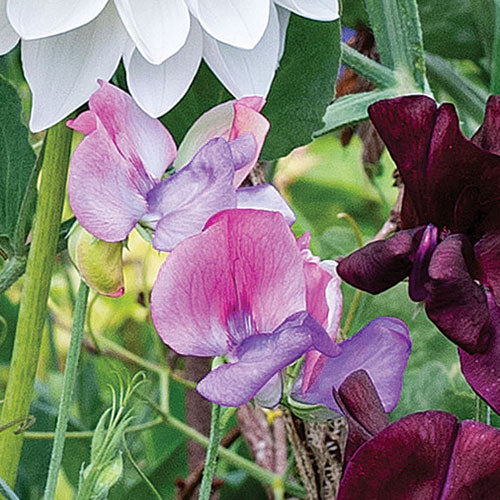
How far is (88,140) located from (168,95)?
4cm

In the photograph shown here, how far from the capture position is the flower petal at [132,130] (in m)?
0.32

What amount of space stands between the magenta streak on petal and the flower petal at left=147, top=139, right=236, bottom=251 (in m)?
0.06

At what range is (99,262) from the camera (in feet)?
1.08

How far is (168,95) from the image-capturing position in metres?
0.34

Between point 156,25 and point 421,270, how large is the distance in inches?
4.1

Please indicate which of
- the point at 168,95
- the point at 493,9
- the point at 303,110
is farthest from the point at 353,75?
the point at 168,95

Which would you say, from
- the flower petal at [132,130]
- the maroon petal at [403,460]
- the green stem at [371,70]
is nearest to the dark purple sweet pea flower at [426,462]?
the maroon petal at [403,460]

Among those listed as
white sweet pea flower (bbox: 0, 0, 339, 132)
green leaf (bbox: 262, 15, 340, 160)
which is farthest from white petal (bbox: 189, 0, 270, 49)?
green leaf (bbox: 262, 15, 340, 160)

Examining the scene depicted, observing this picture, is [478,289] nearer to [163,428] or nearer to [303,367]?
[303,367]

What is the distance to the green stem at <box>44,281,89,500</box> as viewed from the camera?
0.33 meters

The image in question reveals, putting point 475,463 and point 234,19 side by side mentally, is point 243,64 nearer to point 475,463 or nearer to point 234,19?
point 234,19

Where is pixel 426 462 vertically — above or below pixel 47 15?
below

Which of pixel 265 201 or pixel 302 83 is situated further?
pixel 302 83

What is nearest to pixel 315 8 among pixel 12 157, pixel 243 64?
pixel 243 64
